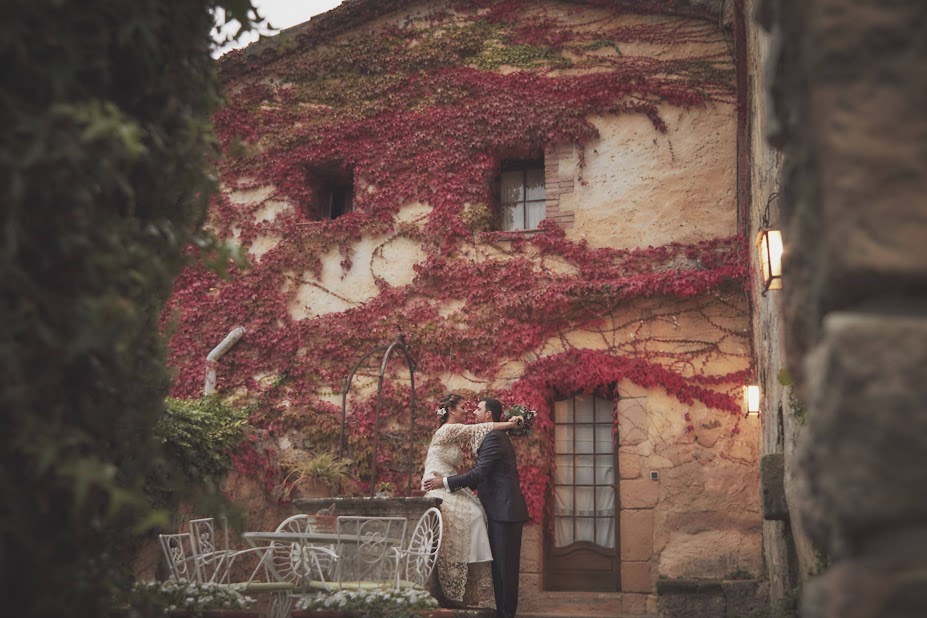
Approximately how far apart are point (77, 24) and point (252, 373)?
7791 millimetres

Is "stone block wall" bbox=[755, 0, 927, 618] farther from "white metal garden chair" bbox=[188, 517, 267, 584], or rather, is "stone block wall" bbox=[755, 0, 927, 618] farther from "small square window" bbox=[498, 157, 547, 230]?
"small square window" bbox=[498, 157, 547, 230]

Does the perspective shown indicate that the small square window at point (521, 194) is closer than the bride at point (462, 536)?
No

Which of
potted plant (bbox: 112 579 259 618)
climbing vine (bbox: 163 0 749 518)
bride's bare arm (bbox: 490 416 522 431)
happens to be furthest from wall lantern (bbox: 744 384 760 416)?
potted plant (bbox: 112 579 259 618)

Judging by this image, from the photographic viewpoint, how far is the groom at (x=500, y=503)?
6191 mm

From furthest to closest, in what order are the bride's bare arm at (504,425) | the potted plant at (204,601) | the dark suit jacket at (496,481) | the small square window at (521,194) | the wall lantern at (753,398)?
the small square window at (521,194)
the wall lantern at (753,398)
the bride's bare arm at (504,425)
the dark suit jacket at (496,481)
the potted plant at (204,601)

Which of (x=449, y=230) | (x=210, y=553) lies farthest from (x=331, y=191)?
(x=210, y=553)

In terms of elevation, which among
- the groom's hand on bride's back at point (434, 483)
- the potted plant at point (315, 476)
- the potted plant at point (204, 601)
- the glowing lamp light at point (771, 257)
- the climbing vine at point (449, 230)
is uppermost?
the climbing vine at point (449, 230)

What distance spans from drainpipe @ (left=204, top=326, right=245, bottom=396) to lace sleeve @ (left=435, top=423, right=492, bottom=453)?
353 centimetres

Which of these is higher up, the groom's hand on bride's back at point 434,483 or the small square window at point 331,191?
the small square window at point 331,191

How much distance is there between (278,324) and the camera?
31.4ft

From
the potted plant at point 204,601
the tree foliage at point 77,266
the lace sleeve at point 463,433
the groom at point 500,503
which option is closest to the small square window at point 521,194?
the lace sleeve at point 463,433

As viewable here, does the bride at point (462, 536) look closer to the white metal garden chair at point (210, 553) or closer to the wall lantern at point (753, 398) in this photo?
the white metal garden chair at point (210, 553)

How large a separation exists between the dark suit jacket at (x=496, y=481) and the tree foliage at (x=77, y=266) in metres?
4.29

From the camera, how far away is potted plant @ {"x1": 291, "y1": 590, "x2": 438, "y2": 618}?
4.31 meters
